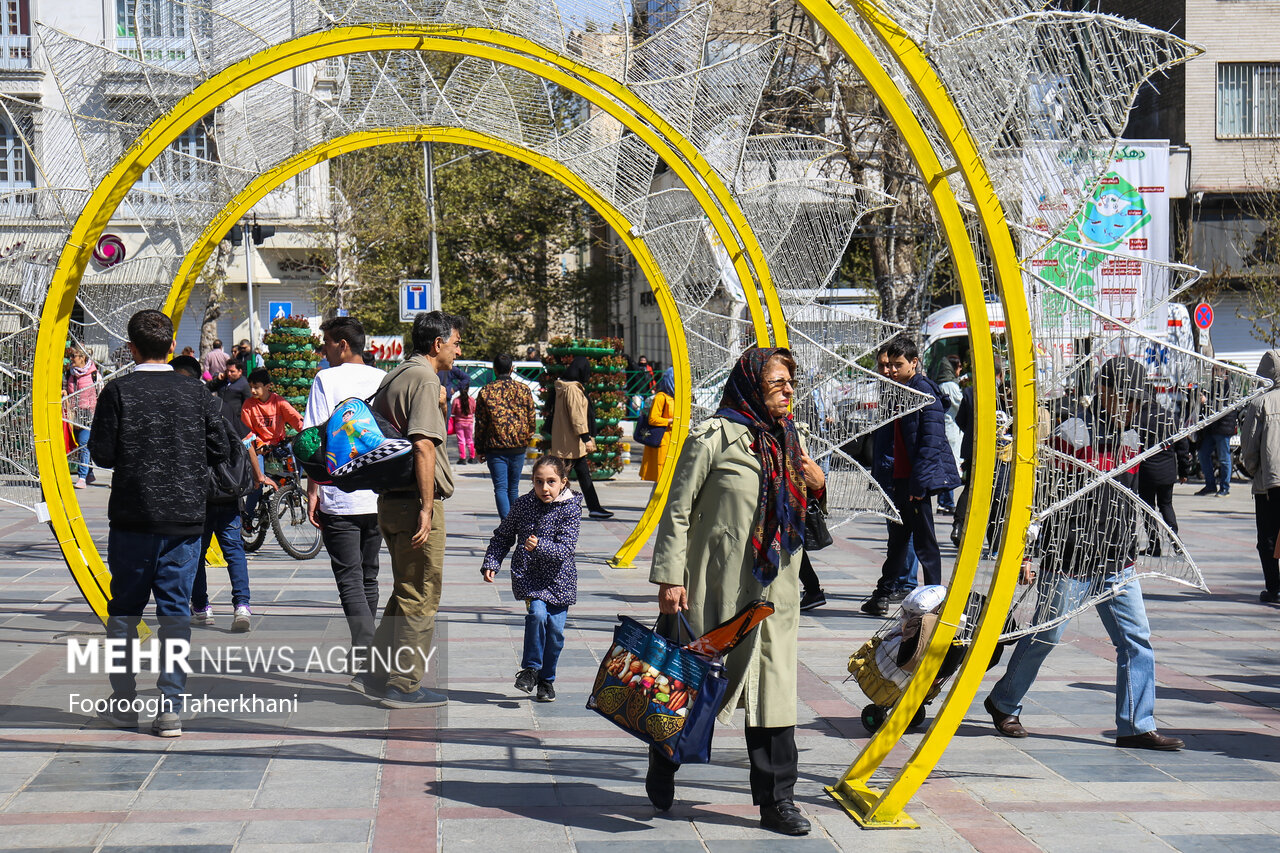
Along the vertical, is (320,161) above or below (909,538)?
above

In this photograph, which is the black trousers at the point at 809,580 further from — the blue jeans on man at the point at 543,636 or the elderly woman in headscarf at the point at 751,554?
the elderly woman in headscarf at the point at 751,554

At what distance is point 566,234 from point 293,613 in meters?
29.8

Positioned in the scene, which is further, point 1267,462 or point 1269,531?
point 1269,531

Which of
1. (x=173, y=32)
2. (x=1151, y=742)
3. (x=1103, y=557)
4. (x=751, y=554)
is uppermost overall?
(x=173, y=32)

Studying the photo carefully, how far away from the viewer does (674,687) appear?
468 centimetres

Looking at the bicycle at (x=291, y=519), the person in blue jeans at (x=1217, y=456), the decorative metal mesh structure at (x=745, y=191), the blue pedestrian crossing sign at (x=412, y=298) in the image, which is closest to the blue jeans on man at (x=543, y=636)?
the decorative metal mesh structure at (x=745, y=191)

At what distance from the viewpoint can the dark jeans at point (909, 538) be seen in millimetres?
8945

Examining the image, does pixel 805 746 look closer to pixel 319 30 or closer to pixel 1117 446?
pixel 1117 446

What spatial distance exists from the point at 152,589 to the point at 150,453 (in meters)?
0.65

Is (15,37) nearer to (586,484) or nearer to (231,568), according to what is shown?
(586,484)

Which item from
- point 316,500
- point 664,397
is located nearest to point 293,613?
point 316,500

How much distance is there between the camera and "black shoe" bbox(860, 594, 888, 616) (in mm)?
9258

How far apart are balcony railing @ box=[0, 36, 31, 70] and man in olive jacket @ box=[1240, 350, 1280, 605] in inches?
1241

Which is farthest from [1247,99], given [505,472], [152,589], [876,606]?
[152,589]
